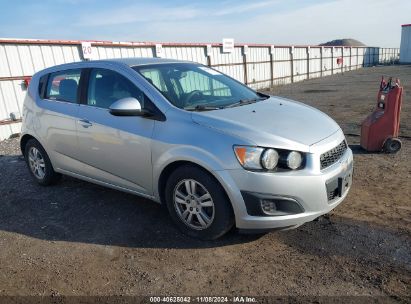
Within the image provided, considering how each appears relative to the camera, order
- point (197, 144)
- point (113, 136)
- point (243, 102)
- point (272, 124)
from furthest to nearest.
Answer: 1. point (243, 102)
2. point (113, 136)
3. point (272, 124)
4. point (197, 144)

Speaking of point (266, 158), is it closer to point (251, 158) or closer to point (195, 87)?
point (251, 158)

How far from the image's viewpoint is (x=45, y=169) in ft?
17.1

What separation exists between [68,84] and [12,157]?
3569 mm

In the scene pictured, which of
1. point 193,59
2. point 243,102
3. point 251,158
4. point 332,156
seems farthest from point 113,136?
point 193,59

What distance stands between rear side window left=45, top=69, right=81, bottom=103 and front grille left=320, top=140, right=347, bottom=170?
296 cm

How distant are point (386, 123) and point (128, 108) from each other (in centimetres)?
455

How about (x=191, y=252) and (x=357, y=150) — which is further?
(x=357, y=150)

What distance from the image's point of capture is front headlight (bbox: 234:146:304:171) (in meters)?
3.08

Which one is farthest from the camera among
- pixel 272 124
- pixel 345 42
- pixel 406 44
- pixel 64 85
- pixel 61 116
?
pixel 345 42

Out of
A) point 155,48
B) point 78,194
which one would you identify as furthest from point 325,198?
point 155,48

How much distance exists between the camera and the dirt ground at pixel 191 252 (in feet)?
9.44

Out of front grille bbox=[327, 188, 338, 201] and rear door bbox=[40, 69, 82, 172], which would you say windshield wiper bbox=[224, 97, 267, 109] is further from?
rear door bbox=[40, 69, 82, 172]

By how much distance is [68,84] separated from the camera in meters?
4.68

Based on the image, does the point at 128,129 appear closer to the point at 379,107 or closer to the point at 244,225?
the point at 244,225
